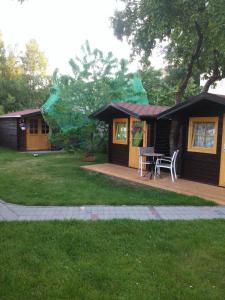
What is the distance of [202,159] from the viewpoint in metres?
7.70

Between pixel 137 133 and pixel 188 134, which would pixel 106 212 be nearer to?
pixel 188 134

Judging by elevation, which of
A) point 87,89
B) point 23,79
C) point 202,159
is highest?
point 23,79

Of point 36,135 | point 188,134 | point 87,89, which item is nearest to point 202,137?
point 188,134

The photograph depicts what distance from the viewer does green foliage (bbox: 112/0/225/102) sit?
307 inches

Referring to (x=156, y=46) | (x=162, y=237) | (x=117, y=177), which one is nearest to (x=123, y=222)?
(x=162, y=237)

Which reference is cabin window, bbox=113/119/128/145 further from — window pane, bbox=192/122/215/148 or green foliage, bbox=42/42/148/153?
window pane, bbox=192/122/215/148

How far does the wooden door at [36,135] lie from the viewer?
16625 mm

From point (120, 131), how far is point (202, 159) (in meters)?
3.83

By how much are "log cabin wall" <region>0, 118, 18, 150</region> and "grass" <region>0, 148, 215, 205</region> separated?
7792mm

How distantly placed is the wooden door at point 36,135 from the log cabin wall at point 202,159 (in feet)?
35.0

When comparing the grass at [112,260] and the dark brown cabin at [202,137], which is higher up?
the dark brown cabin at [202,137]

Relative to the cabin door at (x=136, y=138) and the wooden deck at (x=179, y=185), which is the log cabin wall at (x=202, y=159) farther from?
the cabin door at (x=136, y=138)

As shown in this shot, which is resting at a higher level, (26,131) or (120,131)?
(120,131)

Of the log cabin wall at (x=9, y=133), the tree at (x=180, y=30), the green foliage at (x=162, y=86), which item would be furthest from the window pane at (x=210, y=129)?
the log cabin wall at (x=9, y=133)
